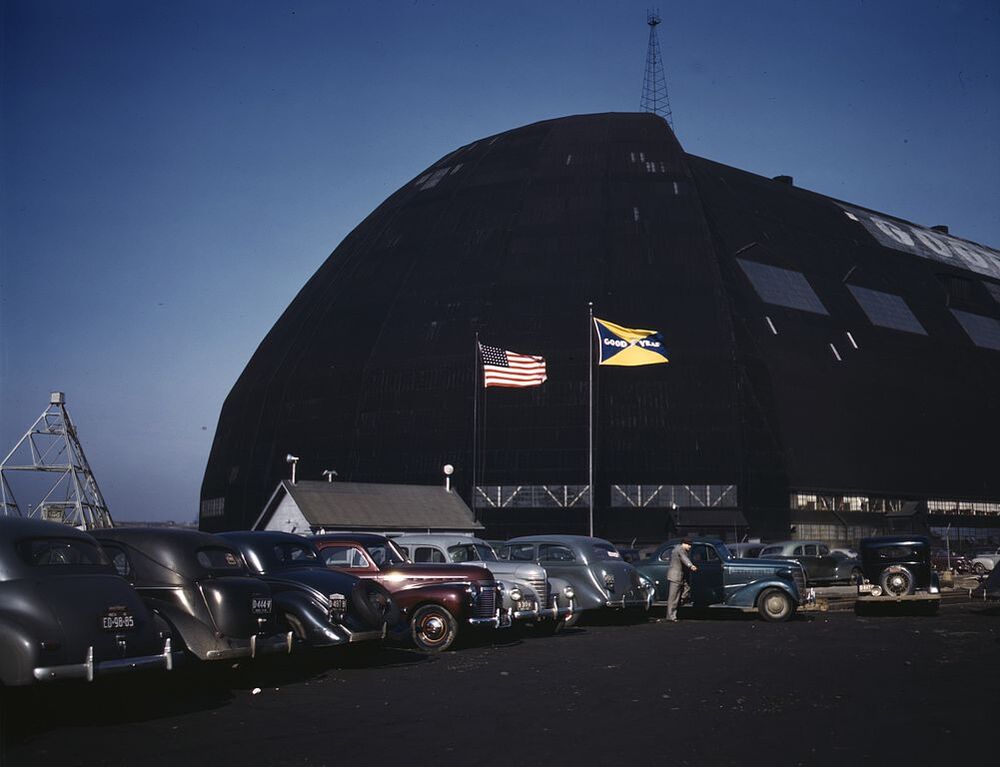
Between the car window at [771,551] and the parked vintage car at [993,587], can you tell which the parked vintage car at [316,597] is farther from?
the car window at [771,551]

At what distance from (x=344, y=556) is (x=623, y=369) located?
34602mm

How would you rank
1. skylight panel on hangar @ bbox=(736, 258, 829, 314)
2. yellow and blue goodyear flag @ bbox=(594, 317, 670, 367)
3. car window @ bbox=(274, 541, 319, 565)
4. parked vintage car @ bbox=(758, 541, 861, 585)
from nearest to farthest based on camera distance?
Answer: car window @ bbox=(274, 541, 319, 565), parked vintage car @ bbox=(758, 541, 861, 585), yellow and blue goodyear flag @ bbox=(594, 317, 670, 367), skylight panel on hangar @ bbox=(736, 258, 829, 314)

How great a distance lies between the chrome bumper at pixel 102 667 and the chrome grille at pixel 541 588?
11.2m

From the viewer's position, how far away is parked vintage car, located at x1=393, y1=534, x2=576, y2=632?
71.6ft

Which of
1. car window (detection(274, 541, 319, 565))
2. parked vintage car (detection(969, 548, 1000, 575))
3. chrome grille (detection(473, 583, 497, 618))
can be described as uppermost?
car window (detection(274, 541, 319, 565))

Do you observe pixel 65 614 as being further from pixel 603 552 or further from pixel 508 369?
pixel 508 369

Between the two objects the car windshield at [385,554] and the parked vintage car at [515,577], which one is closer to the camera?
the car windshield at [385,554]

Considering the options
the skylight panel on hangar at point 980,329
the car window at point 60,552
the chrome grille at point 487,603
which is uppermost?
the skylight panel on hangar at point 980,329

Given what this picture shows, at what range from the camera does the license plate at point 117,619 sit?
38.1ft

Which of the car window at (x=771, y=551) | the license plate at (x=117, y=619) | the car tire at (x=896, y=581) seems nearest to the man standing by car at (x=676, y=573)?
the car tire at (x=896, y=581)

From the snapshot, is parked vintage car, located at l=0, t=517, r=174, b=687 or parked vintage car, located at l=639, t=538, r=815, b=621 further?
parked vintage car, located at l=639, t=538, r=815, b=621

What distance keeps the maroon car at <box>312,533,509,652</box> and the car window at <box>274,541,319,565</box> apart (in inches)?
35.6

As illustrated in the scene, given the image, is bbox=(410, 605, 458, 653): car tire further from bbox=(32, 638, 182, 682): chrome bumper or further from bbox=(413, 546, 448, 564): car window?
bbox=(32, 638, 182, 682): chrome bumper

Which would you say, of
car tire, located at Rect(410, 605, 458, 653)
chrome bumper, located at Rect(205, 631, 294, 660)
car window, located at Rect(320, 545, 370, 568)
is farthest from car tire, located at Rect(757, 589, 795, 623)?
chrome bumper, located at Rect(205, 631, 294, 660)
